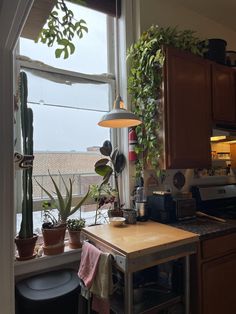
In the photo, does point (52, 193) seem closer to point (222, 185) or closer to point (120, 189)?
point (120, 189)

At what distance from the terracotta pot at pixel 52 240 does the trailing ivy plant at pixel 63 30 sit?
1.28 meters

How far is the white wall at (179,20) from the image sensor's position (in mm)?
2188

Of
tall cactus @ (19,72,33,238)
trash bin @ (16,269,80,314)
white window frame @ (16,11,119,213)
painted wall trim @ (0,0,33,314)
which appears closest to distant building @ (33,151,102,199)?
white window frame @ (16,11,119,213)

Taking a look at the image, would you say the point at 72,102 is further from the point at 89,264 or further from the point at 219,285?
the point at 219,285

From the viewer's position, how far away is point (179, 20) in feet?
7.97

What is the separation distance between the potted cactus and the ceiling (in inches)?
71.7

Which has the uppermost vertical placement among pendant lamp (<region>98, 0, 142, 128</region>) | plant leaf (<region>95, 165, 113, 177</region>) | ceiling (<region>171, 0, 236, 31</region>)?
ceiling (<region>171, 0, 236, 31</region>)

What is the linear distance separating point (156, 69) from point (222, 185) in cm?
135

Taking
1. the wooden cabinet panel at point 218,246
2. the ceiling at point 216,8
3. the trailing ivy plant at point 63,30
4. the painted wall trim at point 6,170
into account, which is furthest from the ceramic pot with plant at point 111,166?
the ceiling at point 216,8

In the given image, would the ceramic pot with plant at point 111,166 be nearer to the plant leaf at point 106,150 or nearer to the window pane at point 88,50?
the plant leaf at point 106,150

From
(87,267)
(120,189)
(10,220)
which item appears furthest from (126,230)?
(10,220)

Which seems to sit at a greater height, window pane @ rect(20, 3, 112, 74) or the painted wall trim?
window pane @ rect(20, 3, 112, 74)

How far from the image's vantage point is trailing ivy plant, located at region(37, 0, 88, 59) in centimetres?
74

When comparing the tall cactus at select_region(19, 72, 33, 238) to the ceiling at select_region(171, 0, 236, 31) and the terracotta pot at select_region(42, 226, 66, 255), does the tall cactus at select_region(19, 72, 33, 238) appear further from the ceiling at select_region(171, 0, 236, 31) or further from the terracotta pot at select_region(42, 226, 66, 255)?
the ceiling at select_region(171, 0, 236, 31)
